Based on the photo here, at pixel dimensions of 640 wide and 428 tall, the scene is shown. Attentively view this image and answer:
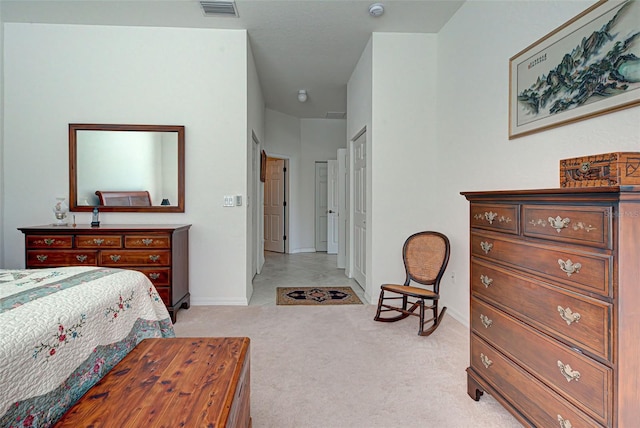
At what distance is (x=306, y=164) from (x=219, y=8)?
4.32 meters

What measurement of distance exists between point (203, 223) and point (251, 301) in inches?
38.3

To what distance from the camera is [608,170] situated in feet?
3.75

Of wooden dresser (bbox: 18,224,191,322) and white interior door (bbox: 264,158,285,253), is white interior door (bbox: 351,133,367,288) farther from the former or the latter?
white interior door (bbox: 264,158,285,253)

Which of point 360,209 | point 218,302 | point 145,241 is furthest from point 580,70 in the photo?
point 218,302

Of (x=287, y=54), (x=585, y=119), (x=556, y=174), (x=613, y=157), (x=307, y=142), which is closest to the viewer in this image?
(x=613, y=157)

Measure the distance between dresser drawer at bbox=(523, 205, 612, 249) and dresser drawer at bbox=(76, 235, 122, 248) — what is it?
2997 millimetres

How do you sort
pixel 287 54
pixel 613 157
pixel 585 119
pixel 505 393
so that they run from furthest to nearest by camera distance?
pixel 287 54
pixel 585 119
pixel 505 393
pixel 613 157

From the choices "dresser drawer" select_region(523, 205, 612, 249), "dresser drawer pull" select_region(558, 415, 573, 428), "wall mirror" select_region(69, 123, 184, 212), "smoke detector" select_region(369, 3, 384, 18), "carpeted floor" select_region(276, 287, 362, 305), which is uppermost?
"smoke detector" select_region(369, 3, 384, 18)

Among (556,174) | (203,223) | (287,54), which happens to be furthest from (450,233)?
(287,54)

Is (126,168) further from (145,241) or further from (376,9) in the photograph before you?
(376,9)

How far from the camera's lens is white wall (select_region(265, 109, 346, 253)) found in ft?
23.2

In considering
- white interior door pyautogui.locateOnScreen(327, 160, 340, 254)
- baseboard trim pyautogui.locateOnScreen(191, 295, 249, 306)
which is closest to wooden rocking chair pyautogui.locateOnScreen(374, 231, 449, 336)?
baseboard trim pyautogui.locateOnScreen(191, 295, 249, 306)

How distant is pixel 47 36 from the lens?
3.26m

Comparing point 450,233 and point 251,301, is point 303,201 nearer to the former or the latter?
point 251,301
